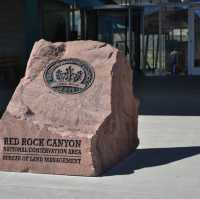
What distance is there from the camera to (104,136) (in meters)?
7.60

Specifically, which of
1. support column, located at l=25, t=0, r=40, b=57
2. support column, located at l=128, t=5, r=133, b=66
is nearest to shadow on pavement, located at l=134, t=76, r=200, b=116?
support column, located at l=128, t=5, r=133, b=66

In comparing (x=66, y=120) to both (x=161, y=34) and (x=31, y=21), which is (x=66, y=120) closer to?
(x=31, y=21)

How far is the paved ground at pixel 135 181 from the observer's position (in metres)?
6.52

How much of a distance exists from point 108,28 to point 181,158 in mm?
20064

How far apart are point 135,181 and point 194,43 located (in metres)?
19.0

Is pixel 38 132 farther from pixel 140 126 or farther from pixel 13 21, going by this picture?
pixel 13 21

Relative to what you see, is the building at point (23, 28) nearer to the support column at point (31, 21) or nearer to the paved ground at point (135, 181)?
the support column at point (31, 21)

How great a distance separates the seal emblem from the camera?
25.7ft

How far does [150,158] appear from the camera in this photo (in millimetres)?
8438

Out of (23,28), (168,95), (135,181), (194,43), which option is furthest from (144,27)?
(135,181)

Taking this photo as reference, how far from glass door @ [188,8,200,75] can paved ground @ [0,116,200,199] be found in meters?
16.4

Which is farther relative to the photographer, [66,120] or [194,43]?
[194,43]

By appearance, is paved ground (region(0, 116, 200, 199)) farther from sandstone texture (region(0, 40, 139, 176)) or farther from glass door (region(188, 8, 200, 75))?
glass door (region(188, 8, 200, 75))

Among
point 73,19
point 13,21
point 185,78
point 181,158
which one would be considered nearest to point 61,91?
point 181,158
